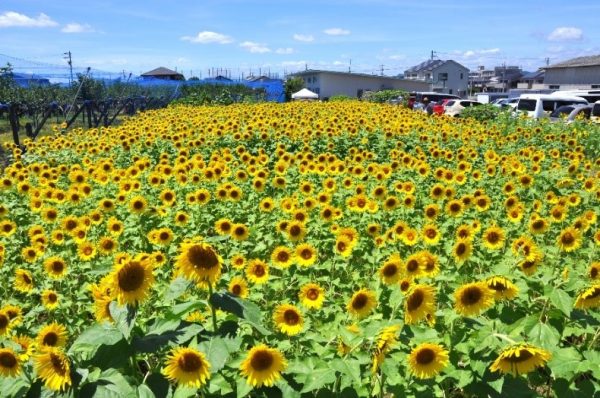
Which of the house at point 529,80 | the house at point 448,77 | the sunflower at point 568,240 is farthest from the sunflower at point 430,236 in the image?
the house at point 529,80

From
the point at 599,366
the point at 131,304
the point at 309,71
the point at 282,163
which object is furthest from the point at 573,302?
the point at 309,71

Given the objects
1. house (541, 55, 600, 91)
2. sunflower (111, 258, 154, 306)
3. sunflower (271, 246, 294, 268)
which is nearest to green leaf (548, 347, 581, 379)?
sunflower (111, 258, 154, 306)

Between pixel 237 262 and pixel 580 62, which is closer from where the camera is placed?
→ pixel 237 262

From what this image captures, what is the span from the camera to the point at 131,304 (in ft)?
5.69

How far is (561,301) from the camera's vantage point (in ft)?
6.81

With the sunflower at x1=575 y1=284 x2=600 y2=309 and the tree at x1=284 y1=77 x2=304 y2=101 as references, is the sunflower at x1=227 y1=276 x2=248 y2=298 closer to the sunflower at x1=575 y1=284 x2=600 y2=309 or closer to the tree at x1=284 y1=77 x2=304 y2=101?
the sunflower at x1=575 y1=284 x2=600 y2=309

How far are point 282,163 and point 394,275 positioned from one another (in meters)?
4.31

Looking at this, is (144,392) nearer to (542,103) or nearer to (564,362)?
(564,362)

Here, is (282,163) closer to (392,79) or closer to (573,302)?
(573,302)

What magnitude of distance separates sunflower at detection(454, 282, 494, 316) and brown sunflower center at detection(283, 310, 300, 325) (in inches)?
29.3

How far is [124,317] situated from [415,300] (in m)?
1.15

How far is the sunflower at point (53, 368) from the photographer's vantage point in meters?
1.56

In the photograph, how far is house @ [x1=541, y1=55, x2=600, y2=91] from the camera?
50.5m

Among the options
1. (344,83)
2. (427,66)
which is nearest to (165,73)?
(344,83)
